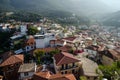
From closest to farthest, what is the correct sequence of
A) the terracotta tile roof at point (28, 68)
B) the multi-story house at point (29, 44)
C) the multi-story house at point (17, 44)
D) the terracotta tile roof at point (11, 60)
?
the terracotta tile roof at point (28, 68) < the terracotta tile roof at point (11, 60) < the multi-story house at point (29, 44) < the multi-story house at point (17, 44)

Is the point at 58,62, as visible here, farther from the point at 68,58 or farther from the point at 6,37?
the point at 6,37

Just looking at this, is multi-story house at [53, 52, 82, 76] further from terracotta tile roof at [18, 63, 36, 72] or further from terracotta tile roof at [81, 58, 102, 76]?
terracotta tile roof at [18, 63, 36, 72]

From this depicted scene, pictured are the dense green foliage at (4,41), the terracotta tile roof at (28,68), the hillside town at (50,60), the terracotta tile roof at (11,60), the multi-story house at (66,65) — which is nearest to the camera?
the hillside town at (50,60)

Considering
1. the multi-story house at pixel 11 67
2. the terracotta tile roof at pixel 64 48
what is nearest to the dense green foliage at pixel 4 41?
the multi-story house at pixel 11 67

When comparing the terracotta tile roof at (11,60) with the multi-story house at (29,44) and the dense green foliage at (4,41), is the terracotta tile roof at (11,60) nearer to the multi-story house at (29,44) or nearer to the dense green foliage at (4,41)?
the multi-story house at (29,44)

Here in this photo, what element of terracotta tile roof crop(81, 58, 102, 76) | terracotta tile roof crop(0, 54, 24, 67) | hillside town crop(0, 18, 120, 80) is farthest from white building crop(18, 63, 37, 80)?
terracotta tile roof crop(81, 58, 102, 76)

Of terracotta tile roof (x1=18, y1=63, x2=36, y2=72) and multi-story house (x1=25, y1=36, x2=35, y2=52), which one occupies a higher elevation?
multi-story house (x1=25, y1=36, x2=35, y2=52)

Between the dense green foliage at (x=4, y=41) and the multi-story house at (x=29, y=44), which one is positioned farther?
the dense green foliage at (x=4, y=41)

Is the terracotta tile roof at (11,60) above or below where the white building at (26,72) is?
above
